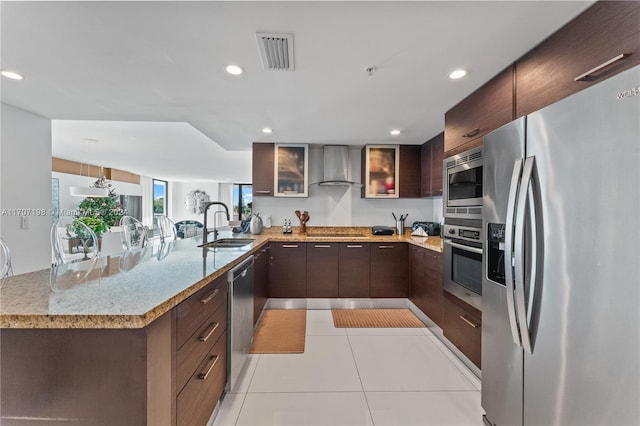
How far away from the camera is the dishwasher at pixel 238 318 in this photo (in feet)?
5.46

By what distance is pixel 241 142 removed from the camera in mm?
3744

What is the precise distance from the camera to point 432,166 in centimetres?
→ 344

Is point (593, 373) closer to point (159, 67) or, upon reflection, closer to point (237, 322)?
point (237, 322)

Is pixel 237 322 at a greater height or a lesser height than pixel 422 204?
lesser

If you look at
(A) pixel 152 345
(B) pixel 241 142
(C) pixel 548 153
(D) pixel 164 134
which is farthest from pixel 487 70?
(D) pixel 164 134

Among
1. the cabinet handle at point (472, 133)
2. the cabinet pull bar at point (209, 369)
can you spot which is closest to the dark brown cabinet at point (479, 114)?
the cabinet handle at point (472, 133)

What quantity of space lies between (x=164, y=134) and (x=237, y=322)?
345 centimetres

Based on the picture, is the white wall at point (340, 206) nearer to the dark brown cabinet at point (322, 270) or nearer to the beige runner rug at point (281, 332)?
the dark brown cabinet at point (322, 270)

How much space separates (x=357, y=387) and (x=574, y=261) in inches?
62.1

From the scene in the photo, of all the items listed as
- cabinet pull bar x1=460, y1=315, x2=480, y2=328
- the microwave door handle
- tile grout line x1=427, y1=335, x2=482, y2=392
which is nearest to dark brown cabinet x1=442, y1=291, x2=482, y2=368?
cabinet pull bar x1=460, y1=315, x2=480, y2=328

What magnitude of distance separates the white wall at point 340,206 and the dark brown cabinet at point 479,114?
174cm

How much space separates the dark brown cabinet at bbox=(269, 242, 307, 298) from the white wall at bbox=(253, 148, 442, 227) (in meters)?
0.78

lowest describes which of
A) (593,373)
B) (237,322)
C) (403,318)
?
(403,318)

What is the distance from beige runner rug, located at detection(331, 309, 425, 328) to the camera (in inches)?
115
